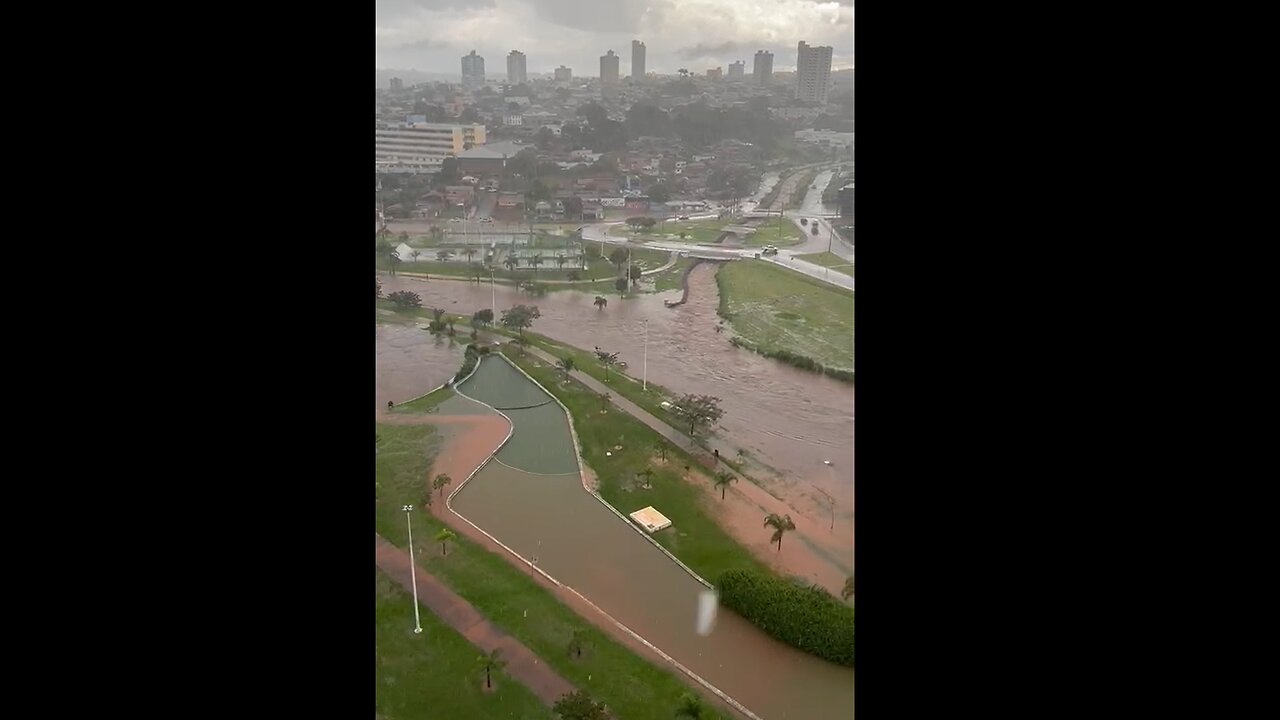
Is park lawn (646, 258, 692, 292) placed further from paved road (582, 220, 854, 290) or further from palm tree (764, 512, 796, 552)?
palm tree (764, 512, 796, 552)

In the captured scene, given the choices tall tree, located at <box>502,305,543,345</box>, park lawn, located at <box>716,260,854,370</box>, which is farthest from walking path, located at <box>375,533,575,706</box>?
park lawn, located at <box>716,260,854,370</box>

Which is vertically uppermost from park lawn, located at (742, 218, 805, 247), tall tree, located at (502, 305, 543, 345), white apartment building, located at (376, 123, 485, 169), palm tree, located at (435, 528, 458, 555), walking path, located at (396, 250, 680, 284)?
white apartment building, located at (376, 123, 485, 169)

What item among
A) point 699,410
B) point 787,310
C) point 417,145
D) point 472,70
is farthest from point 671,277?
point 472,70

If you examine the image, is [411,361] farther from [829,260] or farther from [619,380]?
[829,260]

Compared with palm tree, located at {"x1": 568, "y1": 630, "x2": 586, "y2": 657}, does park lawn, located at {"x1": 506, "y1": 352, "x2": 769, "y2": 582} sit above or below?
above

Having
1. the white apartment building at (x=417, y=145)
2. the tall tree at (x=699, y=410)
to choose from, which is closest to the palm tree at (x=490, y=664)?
the tall tree at (x=699, y=410)
